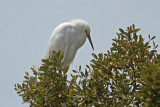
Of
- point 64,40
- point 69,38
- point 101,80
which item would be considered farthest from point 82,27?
point 101,80

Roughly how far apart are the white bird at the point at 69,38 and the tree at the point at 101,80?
285cm

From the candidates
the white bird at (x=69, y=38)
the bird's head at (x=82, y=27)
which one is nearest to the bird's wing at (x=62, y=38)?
the white bird at (x=69, y=38)

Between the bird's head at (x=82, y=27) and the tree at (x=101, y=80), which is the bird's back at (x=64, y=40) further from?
the tree at (x=101, y=80)

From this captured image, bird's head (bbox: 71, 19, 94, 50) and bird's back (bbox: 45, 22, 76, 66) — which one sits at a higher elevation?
bird's head (bbox: 71, 19, 94, 50)

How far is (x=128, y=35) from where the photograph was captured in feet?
13.0

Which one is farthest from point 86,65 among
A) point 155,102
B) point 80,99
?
point 155,102

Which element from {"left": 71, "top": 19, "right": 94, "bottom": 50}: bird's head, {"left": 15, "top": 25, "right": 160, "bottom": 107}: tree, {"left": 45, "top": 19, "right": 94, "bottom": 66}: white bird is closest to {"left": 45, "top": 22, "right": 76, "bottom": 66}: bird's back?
{"left": 45, "top": 19, "right": 94, "bottom": 66}: white bird

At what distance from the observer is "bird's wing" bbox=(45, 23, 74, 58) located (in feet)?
22.1

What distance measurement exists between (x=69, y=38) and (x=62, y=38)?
155 mm

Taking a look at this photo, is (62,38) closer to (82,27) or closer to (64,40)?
(64,40)

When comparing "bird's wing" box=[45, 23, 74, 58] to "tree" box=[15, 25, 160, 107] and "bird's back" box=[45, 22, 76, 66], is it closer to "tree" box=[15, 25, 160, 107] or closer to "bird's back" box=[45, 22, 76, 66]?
"bird's back" box=[45, 22, 76, 66]

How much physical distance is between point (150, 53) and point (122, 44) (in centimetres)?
38

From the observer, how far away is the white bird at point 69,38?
22.1 feet

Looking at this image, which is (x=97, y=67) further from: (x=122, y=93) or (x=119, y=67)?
(x=122, y=93)
